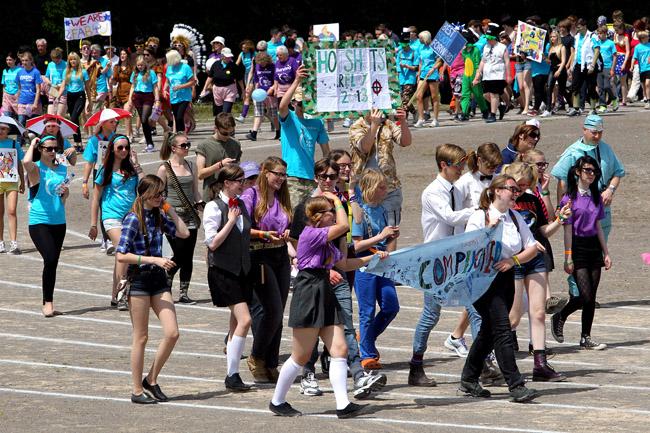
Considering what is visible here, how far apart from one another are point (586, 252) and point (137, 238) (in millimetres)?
4207

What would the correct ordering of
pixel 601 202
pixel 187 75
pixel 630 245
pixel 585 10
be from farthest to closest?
pixel 585 10 < pixel 187 75 < pixel 630 245 < pixel 601 202

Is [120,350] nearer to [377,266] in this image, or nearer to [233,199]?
[233,199]

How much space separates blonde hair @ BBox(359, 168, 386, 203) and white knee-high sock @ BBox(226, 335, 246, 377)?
4.85 ft

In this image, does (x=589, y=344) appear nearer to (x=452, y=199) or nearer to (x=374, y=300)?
(x=452, y=199)

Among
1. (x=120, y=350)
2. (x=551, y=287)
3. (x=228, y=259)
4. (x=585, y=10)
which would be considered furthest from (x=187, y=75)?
(x=585, y=10)

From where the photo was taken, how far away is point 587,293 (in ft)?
38.8

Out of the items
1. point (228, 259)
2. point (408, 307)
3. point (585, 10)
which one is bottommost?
point (408, 307)

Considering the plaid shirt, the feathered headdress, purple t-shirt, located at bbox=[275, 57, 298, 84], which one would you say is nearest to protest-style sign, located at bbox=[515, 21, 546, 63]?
purple t-shirt, located at bbox=[275, 57, 298, 84]

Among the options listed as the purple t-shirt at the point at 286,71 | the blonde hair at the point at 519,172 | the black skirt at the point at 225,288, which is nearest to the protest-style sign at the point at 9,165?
the black skirt at the point at 225,288

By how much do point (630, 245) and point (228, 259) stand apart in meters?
8.25

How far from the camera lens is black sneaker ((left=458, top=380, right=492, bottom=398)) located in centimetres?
990

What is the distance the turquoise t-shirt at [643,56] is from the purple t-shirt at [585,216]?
1893 centimetres

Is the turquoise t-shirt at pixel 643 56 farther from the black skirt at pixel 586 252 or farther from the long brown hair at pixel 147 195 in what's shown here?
the long brown hair at pixel 147 195

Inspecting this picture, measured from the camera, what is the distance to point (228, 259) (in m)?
10.3
